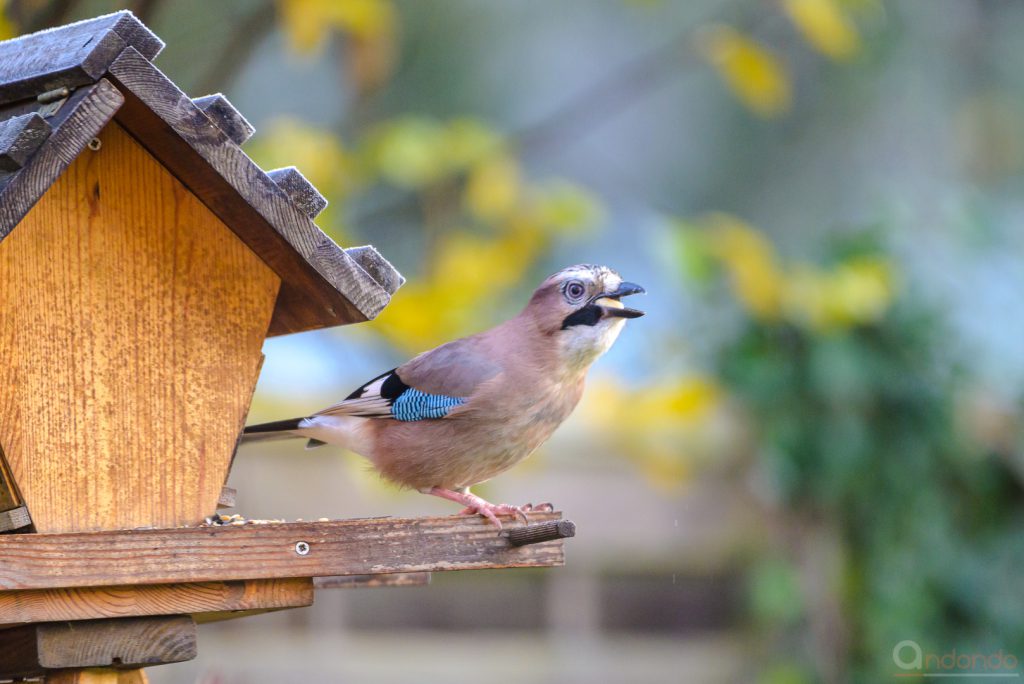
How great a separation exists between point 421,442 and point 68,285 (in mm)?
1032

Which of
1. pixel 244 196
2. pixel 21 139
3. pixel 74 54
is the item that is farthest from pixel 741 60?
pixel 21 139

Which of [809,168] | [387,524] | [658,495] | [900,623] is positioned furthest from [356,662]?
[809,168]

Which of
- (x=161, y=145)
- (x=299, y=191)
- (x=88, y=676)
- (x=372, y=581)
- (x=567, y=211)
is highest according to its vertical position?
(x=567, y=211)

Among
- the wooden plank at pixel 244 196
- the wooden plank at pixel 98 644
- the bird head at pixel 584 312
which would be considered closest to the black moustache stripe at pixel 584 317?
the bird head at pixel 584 312

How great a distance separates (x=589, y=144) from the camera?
1117 centimetres

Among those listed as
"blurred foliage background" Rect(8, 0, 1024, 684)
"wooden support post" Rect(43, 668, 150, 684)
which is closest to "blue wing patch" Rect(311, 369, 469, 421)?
"wooden support post" Rect(43, 668, 150, 684)

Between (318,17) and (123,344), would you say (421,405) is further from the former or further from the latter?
(318,17)

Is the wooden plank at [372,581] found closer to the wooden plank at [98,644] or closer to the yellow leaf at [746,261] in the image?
the wooden plank at [98,644]

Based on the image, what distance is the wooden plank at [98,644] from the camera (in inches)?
102

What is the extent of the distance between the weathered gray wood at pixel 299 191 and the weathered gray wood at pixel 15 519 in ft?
2.80

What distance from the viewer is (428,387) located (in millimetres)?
3426

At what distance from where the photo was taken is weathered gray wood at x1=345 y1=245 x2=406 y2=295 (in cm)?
298

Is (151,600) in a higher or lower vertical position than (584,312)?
lower

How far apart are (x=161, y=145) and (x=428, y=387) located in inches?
39.0
